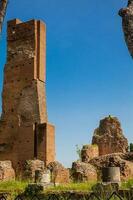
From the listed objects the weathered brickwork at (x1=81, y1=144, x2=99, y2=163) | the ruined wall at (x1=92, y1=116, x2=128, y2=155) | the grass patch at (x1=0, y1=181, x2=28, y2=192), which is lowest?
the grass patch at (x1=0, y1=181, x2=28, y2=192)

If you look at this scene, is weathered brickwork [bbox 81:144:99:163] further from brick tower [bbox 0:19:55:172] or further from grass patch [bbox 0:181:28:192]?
grass patch [bbox 0:181:28:192]

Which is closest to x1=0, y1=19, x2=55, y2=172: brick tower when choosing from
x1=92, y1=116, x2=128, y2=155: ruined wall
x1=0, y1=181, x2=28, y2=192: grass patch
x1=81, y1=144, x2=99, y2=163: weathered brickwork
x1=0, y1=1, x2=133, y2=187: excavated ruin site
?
x1=0, y1=1, x2=133, y2=187: excavated ruin site

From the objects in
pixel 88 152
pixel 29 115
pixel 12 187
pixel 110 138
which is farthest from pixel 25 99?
pixel 12 187

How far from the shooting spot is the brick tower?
22047mm

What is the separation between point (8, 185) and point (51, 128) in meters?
10.5

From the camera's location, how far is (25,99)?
23.4 meters

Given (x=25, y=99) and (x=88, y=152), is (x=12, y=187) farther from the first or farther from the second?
(x=25, y=99)

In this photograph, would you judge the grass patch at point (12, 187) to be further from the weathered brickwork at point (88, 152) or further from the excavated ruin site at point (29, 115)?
the weathered brickwork at point (88, 152)

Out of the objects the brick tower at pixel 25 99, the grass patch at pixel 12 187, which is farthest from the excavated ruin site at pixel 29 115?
the grass patch at pixel 12 187

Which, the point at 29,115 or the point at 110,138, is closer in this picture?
the point at 29,115

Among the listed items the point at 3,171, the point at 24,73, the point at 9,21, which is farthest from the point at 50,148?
the point at 9,21

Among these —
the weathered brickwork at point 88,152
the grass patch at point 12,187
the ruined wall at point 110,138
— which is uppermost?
the ruined wall at point 110,138

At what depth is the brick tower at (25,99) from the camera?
22047 mm

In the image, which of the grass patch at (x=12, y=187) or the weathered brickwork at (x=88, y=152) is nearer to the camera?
the grass patch at (x=12, y=187)
